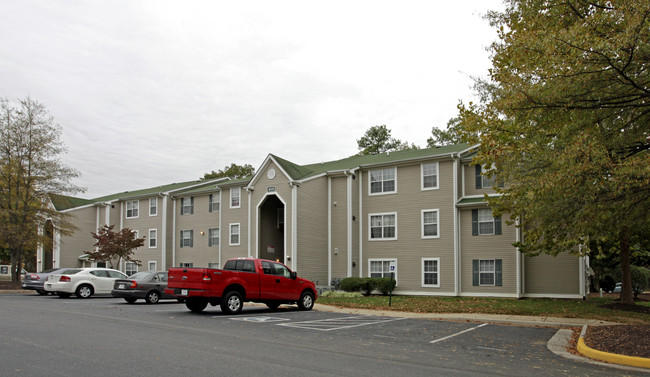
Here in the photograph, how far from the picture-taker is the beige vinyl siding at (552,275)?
24.6 meters

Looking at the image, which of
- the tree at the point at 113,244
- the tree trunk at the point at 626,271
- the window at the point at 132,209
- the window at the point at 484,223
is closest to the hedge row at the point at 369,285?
the window at the point at 484,223

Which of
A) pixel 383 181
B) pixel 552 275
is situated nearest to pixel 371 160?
pixel 383 181

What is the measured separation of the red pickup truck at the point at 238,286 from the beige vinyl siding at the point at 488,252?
414 inches

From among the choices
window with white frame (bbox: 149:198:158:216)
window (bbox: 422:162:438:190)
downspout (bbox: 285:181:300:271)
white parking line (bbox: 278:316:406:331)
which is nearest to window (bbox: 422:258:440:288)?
window (bbox: 422:162:438:190)

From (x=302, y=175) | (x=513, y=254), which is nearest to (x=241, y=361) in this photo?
(x=513, y=254)

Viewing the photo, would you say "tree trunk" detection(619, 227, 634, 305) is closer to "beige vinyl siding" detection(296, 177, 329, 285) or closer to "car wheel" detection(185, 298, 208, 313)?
"beige vinyl siding" detection(296, 177, 329, 285)

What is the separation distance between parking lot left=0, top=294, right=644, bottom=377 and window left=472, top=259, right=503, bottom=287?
11164 millimetres

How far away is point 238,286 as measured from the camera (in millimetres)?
16828

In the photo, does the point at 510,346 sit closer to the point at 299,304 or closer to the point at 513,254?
the point at 299,304

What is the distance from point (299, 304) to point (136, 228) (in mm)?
26792

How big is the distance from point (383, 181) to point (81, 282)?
16.6m

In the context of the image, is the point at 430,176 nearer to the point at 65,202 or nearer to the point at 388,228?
the point at 388,228

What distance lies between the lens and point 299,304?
61.9ft

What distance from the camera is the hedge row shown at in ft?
90.4
